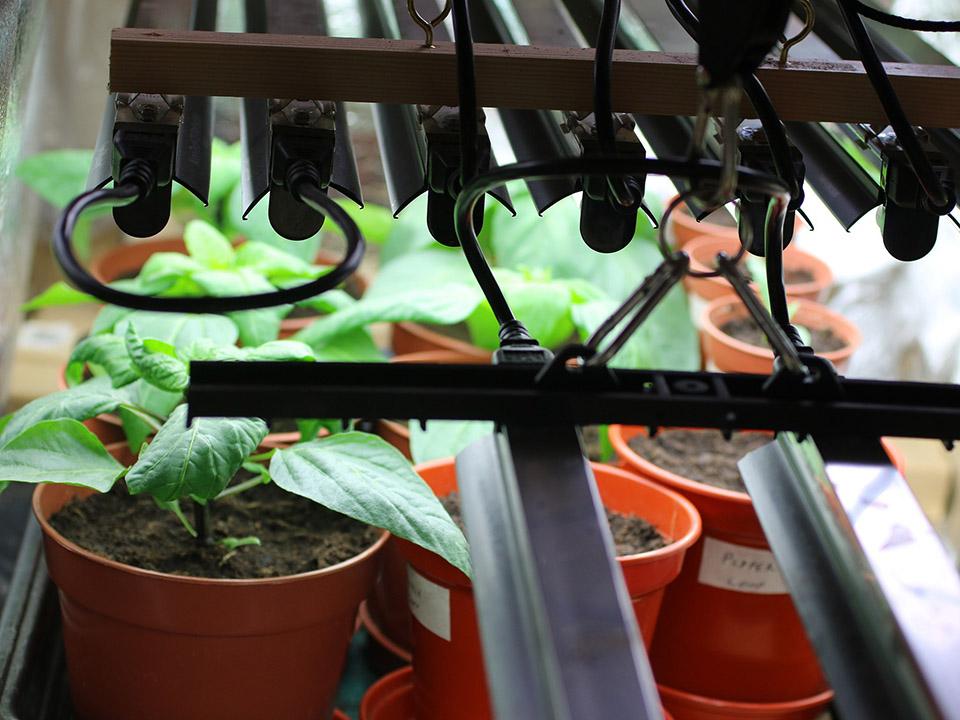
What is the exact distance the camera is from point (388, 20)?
720 mm

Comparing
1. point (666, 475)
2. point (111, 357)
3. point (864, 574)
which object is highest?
point (111, 357)

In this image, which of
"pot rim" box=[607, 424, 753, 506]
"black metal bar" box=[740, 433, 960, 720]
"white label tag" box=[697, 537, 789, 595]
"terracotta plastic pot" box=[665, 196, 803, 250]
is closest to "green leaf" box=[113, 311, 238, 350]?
"pot rim" box=[607, 424, 753, 506]

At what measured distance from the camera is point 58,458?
72 cm

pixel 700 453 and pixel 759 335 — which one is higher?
pixel 759 335

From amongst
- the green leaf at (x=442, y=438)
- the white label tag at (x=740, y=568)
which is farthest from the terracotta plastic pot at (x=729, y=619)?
the green leaf at (x=442, y=438)

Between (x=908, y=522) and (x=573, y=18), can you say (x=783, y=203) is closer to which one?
(x=908, y=522)

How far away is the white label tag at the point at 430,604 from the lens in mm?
773

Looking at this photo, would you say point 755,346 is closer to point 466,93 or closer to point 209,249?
point 209,249

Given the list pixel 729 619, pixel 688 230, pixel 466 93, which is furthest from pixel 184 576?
pixel 688 230

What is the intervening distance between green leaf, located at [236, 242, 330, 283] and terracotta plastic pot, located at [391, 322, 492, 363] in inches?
8.3

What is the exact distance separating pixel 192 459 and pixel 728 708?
1.90 feet

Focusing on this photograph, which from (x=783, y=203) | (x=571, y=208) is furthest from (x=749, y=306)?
(x=571, y=208)

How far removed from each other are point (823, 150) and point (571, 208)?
2.25 ft

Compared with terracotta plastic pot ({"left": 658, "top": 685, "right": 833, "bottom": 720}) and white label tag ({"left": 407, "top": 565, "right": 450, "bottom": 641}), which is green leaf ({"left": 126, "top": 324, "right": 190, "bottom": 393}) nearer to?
white label tag ({"left": 407, "top": 565, "right": 450, "bottom": 641})
